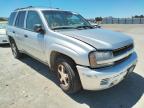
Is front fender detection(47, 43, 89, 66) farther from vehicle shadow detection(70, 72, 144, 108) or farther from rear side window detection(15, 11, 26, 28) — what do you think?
rear side window detection(15, 11, 26, 28)

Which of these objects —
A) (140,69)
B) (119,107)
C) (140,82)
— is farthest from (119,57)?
(140,69)

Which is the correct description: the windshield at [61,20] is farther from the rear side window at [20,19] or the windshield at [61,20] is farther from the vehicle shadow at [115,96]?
the vehicle shadow at [115,96]

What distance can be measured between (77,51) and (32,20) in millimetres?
2279

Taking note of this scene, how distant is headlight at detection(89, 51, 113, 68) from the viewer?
3.31 meters

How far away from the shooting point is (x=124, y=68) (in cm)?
364

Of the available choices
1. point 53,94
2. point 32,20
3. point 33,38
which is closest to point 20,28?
point 32,20

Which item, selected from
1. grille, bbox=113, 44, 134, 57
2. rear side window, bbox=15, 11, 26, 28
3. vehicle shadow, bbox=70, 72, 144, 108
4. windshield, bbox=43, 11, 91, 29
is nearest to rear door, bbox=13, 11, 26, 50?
rear side window, bbox=15, 11, 26, 28

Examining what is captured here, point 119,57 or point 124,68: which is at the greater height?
point 119,57

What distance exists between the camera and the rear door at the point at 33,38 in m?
4.63

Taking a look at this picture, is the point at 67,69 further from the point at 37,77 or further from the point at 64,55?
the point at 37,77

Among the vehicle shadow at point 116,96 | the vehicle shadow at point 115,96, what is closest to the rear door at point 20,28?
the vehicle shadow at point 116,96

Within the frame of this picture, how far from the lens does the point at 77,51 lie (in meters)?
3.46

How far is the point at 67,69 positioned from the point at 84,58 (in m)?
0.60

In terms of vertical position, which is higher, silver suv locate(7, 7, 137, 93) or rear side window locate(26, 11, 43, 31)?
rear side window locate(26, 11, 43, 31)
